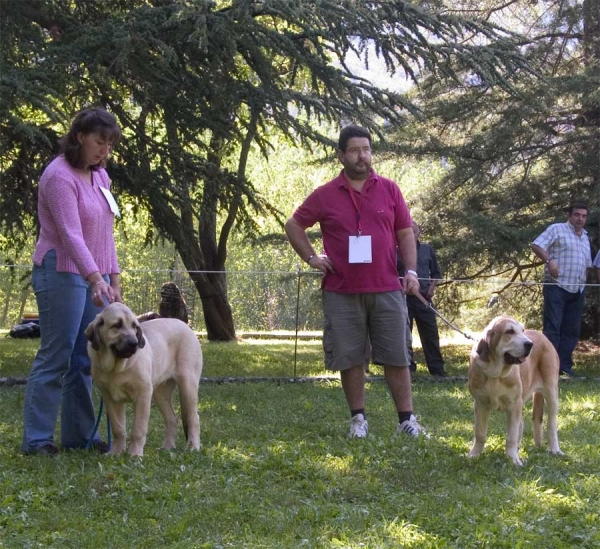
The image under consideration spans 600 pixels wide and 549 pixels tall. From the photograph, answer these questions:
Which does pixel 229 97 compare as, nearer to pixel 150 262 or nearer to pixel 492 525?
pixel 492 525

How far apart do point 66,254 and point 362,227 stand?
211 centimetres

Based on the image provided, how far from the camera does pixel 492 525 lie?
13.5 feet

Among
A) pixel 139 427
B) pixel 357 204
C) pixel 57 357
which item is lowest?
pixel 139 427

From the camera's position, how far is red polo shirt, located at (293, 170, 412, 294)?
21.2 feet

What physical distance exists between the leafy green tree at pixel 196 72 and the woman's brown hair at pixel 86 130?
11.4 feet

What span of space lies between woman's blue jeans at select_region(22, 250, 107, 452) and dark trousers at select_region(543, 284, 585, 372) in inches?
295

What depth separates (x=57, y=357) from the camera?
5.56m

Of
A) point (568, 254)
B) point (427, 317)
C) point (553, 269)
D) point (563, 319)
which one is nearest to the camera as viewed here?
point (553, 269)

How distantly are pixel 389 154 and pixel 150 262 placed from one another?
26.1 meters

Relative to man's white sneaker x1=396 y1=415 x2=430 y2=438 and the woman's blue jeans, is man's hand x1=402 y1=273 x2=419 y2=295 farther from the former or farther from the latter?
the woman's blue jeans

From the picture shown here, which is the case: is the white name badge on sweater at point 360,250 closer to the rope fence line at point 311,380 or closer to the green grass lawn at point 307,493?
the green grass lawn at point 307,493

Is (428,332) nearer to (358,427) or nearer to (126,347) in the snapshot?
(358,427)

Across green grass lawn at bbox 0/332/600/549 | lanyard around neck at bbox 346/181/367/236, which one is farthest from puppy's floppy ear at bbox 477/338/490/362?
lanyard around neck at bbox 346/181/367/236

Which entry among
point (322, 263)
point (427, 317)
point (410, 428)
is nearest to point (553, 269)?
point (427, 317)
